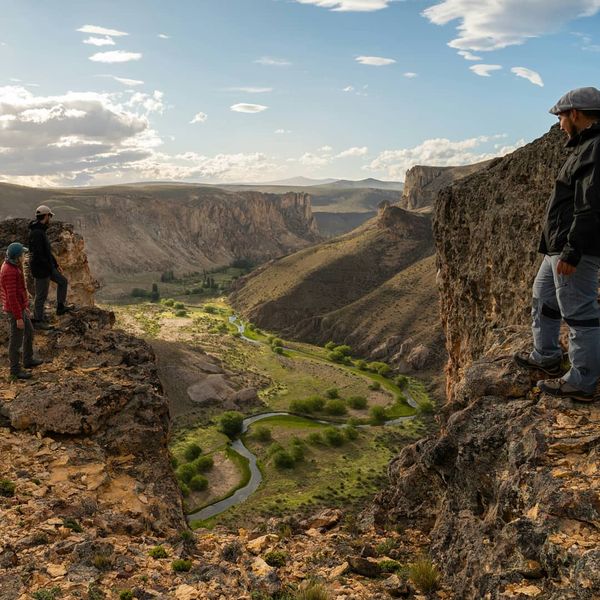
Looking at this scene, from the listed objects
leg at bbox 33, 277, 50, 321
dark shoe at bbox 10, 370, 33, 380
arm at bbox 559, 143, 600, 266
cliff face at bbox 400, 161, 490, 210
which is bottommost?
dark shoe at bbox 10, 370, 33, 380

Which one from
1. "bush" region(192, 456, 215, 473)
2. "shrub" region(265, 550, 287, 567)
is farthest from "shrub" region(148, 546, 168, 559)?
"bush" region(192, 456, 215, 473)

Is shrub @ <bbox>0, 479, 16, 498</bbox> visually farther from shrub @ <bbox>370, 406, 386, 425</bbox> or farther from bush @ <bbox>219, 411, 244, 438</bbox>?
shrub @ <bbox>370, 406, 386, 425</bbox>

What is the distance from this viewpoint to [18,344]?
12.2 m

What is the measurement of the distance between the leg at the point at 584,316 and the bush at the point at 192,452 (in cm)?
4763

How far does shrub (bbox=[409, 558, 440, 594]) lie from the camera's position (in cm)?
753

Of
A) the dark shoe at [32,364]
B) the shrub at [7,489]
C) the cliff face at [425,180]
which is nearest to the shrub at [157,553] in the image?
the shrub at [7,489]

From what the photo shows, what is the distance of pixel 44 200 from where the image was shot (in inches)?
7377

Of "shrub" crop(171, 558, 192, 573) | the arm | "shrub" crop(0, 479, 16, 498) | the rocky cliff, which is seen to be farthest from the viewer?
"shrub" crop(0, 479, 16, 498)

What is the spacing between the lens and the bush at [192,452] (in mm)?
50228

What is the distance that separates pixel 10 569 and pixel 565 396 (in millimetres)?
8529

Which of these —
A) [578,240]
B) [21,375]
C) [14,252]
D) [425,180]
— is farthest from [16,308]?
[425,180]

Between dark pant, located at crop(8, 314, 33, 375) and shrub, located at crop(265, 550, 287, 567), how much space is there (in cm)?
751

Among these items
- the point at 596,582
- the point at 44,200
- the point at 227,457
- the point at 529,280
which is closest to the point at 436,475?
the point at 596,582

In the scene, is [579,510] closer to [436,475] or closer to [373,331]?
[436,475]
